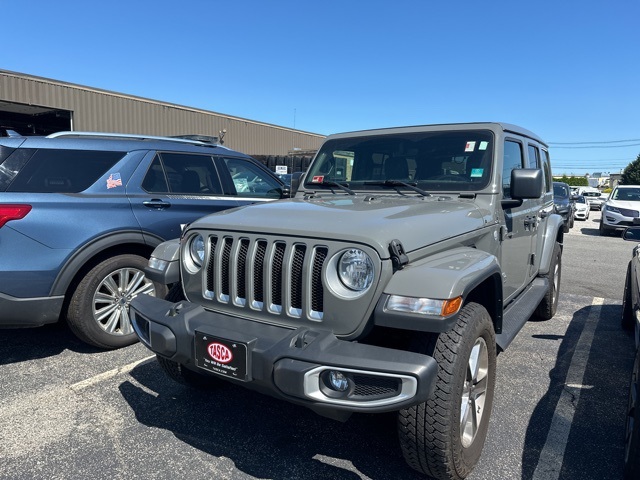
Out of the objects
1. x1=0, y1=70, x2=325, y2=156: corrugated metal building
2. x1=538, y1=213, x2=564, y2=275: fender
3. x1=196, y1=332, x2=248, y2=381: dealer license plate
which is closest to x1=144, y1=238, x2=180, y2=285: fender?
x1=196, y1=332, x2=248, y2=381: dealer license plate

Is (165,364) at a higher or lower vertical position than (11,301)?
lower

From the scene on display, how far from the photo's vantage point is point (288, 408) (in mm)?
3225

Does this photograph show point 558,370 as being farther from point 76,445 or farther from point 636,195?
point 636,195

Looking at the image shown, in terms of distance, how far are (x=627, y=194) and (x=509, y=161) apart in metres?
14.8

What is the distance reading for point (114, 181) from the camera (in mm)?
4211

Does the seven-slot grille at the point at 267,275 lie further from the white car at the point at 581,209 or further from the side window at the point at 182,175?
the white car at the point at 581,209

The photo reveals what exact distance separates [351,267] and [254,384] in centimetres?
73

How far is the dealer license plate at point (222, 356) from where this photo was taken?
225 cm

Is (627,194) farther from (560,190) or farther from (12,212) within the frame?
(12,212)

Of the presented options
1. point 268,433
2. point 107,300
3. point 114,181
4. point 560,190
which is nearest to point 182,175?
point 114,181

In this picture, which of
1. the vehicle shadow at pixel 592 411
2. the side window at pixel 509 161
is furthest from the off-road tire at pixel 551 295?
the side window at pixel 509 161

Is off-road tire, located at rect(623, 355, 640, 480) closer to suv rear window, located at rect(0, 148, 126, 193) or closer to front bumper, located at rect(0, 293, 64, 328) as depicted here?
front bumper, located at rect(0, 293, 64, 328)

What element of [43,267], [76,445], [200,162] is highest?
[200,162]

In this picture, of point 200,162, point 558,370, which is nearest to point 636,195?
point 558,370
